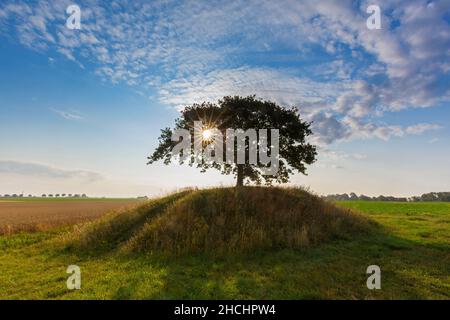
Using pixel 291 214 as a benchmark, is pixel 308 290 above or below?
below

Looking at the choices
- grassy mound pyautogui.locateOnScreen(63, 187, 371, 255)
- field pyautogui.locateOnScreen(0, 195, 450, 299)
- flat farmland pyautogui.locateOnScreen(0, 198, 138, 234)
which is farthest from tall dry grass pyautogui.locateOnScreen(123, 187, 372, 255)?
flat farmland pyautogui.locateOnScreen(0, 198, 138, 234)

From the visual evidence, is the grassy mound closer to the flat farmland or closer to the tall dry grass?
the tall dry grass

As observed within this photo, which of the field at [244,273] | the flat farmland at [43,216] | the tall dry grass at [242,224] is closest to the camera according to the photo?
the field at [244,273]

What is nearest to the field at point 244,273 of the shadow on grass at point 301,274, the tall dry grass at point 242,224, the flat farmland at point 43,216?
the shadow on grass at point 301,274

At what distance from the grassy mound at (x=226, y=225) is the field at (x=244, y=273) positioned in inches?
33.4

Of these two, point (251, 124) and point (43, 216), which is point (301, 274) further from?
point (43, 216)

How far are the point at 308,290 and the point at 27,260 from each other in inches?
518

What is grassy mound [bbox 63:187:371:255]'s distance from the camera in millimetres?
15234

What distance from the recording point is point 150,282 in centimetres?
1064

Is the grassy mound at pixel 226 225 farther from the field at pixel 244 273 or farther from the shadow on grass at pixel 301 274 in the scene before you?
the shadow on grass at pixel 301 274

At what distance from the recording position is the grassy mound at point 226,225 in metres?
15.2

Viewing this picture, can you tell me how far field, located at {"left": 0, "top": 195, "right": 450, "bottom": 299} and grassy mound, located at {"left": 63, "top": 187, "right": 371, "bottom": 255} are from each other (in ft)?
2.78

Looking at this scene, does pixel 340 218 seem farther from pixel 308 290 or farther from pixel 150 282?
pixel 150 282
